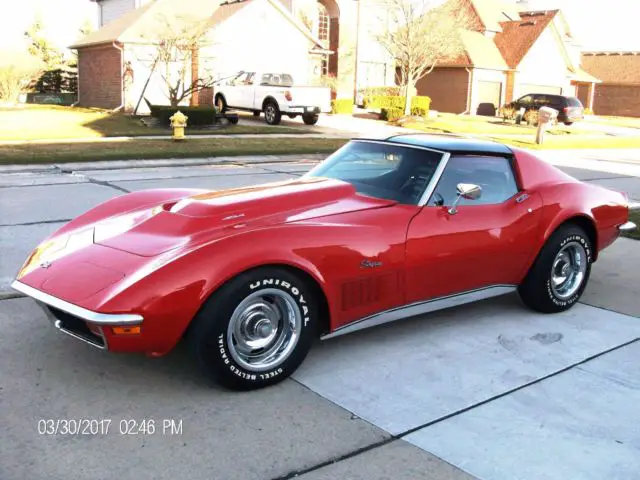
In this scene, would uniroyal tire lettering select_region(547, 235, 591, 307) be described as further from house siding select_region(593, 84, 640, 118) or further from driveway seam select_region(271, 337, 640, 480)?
house siding select_region(593, 84, 640, 118)

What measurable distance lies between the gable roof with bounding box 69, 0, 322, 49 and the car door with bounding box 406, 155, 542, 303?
920 inches

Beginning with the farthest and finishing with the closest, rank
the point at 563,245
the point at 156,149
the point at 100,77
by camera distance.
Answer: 1. the point at 100,77
2. the point at 156,149
3. the point at 563,245

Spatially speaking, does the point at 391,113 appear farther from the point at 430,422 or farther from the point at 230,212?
the point at 430,422

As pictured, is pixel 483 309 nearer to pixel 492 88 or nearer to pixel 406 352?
pixel 406 352

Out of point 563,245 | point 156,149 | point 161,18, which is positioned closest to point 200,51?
point 161,18

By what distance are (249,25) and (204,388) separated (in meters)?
28.8

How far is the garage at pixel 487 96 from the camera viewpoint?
41062 mm

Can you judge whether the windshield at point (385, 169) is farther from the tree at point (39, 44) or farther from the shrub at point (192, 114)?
the tree at point (39, 44)

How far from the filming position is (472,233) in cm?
457

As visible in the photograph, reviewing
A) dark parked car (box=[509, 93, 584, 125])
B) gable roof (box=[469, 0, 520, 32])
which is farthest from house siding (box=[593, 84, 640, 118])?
dark parked car (box=[509, 93, 584, 125])

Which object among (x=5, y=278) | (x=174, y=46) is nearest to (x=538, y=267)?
(x=5, y=278)

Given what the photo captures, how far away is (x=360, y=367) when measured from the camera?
13.2ft

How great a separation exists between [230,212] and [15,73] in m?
35.5

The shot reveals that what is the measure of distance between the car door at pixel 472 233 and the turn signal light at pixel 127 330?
1717mm
